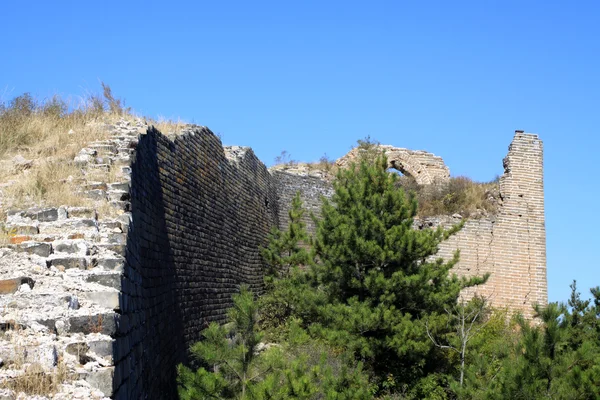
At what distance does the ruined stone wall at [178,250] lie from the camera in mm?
5852

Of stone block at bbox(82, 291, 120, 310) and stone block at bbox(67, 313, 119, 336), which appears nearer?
stone block at bbox(67, 313, 119, 336)

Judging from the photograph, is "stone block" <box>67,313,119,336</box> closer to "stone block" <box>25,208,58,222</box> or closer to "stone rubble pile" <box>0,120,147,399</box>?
"stone rubble pile" <box>0,120,147,399</box>

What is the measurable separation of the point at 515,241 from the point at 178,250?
11.6m

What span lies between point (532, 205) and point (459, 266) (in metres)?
2.83

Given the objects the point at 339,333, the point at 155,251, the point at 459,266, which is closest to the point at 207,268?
the point at 339,333

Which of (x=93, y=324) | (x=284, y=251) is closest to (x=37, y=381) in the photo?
(x=93, y=324)

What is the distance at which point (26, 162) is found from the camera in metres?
7.02

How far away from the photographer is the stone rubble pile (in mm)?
3822

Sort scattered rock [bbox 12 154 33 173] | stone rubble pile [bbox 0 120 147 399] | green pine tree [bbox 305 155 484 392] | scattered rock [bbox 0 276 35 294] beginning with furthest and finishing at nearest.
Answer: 1. green pine tree [bbox 305 155 484 392]
2. scattered rock [bbox 12 154 33 173]
3. scattered rock [bbox 0 276 35 294]
4. stone rubble pile [bbox 0 120 147 399]

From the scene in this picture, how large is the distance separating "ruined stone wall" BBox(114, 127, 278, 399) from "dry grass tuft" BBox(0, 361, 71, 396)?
1.43 feet

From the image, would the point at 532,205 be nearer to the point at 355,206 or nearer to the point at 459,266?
the point at 459,266

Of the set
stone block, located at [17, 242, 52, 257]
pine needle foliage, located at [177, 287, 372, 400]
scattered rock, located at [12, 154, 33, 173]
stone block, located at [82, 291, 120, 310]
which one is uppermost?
scattered rock, located at [12, 154, 33, 173]

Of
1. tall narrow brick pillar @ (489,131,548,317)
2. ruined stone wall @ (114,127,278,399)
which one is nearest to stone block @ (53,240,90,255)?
ruined stone wall @ (114,127,278,399)

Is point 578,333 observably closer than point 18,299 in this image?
No
